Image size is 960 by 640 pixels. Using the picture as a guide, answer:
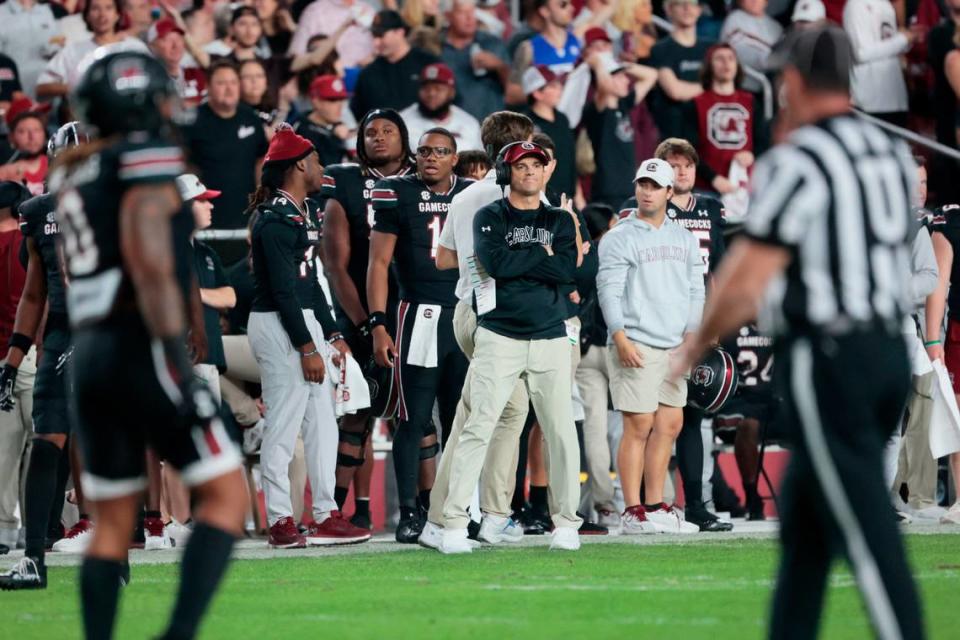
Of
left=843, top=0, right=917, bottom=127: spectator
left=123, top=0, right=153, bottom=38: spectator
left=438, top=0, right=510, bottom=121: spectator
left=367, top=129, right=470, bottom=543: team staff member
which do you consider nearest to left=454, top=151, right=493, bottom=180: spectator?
left=367, top=129, right=470, bottom=543: team staff member

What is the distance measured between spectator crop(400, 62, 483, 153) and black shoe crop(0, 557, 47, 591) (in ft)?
20.3

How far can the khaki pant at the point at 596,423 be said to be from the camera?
11672 mm

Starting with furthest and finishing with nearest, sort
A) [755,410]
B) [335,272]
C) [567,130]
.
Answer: [567,130] → [755,410] → [335,272]

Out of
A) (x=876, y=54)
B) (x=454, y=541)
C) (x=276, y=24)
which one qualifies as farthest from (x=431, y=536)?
(x=876, y=54)

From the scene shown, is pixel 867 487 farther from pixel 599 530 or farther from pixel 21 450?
pixel 21 450

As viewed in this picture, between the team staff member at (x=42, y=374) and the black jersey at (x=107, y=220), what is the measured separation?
2.74 meters

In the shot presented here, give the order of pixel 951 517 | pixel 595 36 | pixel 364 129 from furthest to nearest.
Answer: pixel 595 36 → pixel 951 517 → pixel 364 129

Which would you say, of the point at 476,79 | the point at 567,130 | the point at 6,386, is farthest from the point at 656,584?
the point at 476,79

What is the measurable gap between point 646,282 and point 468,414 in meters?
1.67

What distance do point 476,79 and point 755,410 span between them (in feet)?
14.4

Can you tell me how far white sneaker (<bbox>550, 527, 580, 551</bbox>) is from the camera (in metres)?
9.48

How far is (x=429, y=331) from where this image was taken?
1027cm

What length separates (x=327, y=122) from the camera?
13555mm

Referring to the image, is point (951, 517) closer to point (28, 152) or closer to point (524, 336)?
point (524, 336)
